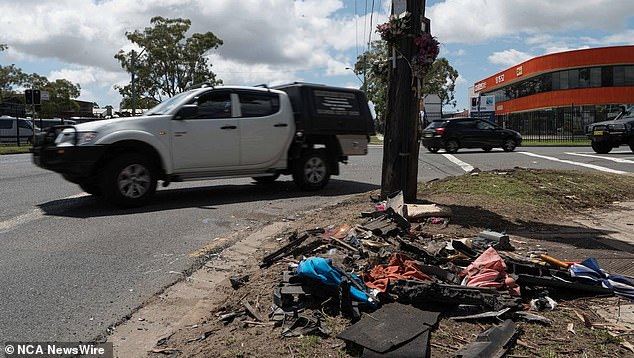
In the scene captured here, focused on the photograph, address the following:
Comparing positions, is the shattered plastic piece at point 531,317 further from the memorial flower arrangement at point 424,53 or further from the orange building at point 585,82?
the orange building at point 585,82

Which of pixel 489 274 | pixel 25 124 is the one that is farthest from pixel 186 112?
pixel 25 124

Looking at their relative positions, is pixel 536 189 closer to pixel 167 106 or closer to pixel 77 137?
pixel 167 106

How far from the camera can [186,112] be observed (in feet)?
28.4

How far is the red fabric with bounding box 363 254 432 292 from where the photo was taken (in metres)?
3.90

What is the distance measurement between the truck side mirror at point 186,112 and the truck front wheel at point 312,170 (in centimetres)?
226

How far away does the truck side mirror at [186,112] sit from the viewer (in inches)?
339

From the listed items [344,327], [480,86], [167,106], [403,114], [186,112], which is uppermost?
[480,86]

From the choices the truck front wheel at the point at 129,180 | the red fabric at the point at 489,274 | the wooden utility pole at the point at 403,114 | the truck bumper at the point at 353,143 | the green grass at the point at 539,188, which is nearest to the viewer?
the red fabric at the point at 489,274

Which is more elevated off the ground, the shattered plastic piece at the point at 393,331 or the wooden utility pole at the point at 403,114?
the wooden utility pole at the point at 403,114

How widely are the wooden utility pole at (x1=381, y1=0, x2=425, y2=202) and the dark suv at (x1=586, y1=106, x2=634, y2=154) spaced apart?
16103mm

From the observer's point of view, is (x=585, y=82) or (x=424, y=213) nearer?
(x=424, y=213)

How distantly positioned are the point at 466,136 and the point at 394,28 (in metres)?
16.6
